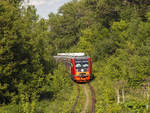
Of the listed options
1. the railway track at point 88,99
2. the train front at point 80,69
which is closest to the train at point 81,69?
the train front at point 80,69

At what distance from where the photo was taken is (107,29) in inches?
1566

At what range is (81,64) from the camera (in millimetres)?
24453

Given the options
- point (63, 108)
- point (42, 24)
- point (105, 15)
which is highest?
point (105, 15)

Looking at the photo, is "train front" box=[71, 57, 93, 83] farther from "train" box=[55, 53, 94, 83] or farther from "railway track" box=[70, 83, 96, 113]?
"railway track" box=[70, 83, 96, 113]

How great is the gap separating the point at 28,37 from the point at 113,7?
77.6 feet

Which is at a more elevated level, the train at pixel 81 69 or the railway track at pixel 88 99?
the train at pixel 81 69

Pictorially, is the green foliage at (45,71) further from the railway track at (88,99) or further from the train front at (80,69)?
the train front at (80,69)

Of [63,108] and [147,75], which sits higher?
[147,75]

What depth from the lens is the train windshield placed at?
2433 centimetres

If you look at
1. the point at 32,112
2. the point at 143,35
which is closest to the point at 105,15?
the point at 143,35

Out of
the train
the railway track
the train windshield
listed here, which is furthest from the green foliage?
the train windshield

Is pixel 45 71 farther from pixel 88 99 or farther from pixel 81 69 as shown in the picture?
pixel 88 99

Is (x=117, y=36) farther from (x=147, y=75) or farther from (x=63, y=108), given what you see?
(x=63, y=108)

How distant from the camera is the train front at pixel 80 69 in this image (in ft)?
79.6
